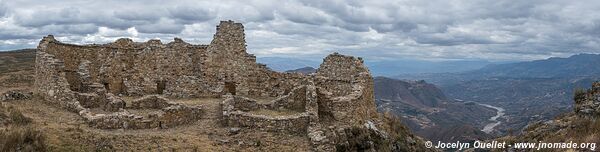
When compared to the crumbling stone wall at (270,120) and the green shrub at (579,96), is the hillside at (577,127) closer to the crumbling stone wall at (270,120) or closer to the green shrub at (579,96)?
the green shrub at (579,96)

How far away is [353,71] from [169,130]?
12115 millimetres

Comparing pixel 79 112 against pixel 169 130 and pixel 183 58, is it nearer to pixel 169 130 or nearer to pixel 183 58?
pixel 169 130

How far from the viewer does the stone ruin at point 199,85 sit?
23.9 metres

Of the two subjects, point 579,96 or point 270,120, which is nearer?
point 270,120

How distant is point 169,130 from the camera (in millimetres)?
23094

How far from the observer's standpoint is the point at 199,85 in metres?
31.5

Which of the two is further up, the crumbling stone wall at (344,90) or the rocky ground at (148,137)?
the crumbling stone wall at (344,90)

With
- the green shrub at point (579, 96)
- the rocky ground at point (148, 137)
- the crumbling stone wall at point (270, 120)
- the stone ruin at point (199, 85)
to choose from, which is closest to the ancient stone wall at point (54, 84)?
the stone ruin at point (199, 85)

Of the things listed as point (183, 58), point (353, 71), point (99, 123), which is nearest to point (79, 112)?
point (99, 123)

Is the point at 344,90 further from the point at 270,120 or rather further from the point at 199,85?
the point at 199,85

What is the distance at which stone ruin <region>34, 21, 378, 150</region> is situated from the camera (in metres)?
23.9

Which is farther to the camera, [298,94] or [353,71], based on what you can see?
[353,71]

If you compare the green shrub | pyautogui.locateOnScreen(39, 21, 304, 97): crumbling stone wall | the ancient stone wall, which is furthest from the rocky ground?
the green shrub

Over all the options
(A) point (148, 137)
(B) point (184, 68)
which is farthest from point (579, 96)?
(B) point (184, 68)
